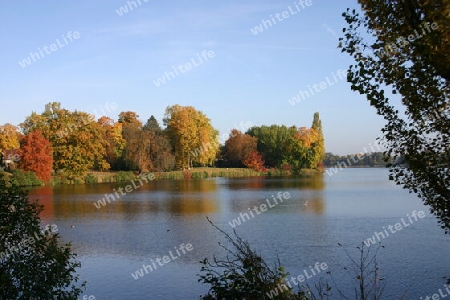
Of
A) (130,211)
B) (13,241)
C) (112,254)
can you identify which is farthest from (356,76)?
(130,211)

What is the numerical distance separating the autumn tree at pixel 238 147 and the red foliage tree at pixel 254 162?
3.45 feet

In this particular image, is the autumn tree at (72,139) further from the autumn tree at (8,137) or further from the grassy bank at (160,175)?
the autumn tree at (8,137)

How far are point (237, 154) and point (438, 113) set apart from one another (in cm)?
7729

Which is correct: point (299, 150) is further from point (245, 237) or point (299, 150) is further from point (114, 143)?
point (245, 237)

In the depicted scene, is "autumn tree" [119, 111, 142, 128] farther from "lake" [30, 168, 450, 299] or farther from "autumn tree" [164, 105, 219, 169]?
"lake" [30, 168, 450, 299]

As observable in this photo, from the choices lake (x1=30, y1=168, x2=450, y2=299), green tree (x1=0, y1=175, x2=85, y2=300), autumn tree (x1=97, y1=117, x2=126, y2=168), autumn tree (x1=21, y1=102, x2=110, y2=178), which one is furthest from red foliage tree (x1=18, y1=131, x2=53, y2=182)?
green tree (x1=0, y1=175, x2=85, y2=300)

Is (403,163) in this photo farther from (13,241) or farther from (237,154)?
(237,154)

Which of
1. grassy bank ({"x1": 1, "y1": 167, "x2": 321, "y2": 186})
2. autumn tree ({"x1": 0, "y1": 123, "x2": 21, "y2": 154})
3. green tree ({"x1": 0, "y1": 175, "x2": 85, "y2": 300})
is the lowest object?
green tree ({"x1": 0, "y1": 175, "x2": 85, "y2": 300})

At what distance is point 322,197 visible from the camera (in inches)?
1382

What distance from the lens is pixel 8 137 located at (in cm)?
5922

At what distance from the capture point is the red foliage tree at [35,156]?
49312mm

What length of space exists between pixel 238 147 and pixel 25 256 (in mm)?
75322

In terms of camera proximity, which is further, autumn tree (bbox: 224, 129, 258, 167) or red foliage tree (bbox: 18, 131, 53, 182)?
autumn tree (bbox: 224, 129, 258, 167)

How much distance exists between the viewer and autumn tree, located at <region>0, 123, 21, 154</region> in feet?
190
